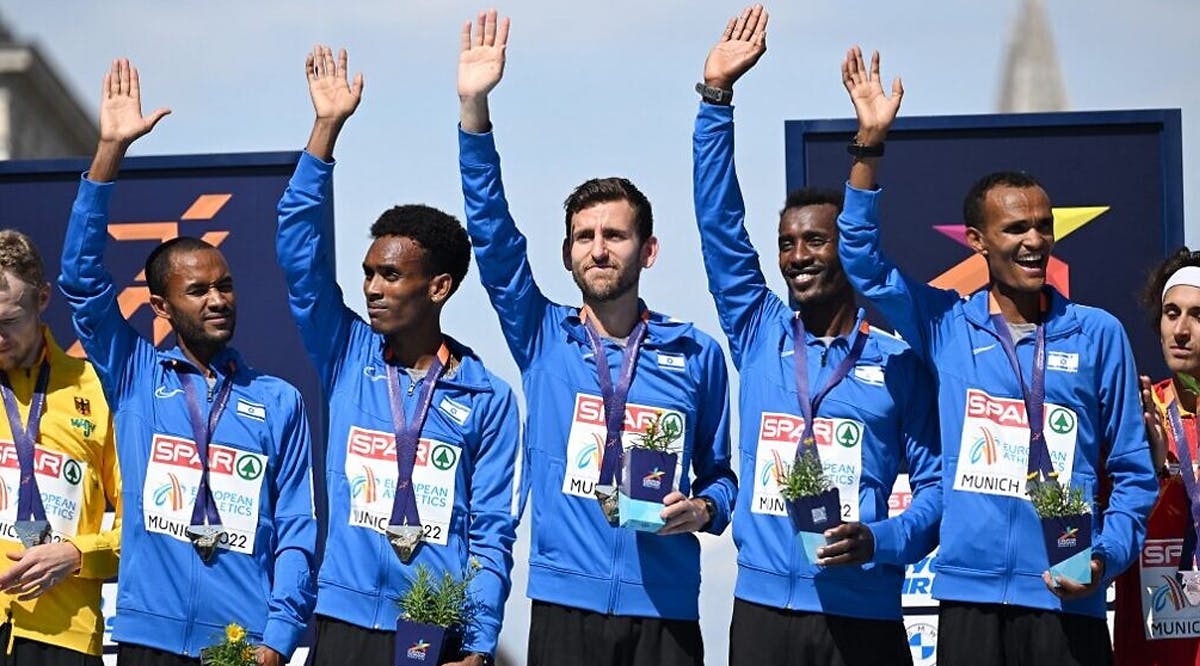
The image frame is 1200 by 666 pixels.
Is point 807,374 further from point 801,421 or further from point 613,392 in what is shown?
point 613,392

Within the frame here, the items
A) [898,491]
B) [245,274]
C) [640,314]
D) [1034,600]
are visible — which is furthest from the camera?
[245,274]

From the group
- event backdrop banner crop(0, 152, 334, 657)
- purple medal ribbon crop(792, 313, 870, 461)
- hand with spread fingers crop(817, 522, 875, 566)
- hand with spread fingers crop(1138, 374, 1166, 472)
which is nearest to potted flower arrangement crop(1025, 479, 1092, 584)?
hand with spread fingers crop(817, 522, 875, 566)

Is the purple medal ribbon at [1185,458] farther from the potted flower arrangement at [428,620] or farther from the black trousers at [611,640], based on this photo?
the potted flower arrangement at [428,620]

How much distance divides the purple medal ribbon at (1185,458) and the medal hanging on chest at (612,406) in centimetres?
229

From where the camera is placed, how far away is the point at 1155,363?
1062 centimetres

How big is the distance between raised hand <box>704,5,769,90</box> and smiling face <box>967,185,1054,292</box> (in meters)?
1.10

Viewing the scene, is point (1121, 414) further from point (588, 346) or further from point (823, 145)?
point (823, 145)

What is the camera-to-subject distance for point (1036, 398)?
8250 millimetres

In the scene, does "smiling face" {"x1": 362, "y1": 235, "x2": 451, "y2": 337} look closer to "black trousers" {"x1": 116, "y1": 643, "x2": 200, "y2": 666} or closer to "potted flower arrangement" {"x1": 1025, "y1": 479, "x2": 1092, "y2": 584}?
"black trousers" {"x1": 116, "y1": 643, "x2": 200, "y2": 666}

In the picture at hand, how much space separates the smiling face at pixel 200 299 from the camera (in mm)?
8672

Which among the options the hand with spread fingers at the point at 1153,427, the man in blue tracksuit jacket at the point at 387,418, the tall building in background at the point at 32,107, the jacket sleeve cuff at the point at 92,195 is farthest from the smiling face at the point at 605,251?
the tall building in background at the point at 32,107

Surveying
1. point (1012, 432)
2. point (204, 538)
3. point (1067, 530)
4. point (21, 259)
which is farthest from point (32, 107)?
point (1067, 530)

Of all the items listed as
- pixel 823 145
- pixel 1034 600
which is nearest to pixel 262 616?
pixel 1034 600

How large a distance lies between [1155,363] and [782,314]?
270 cm
